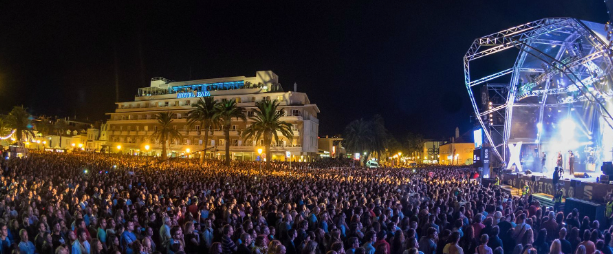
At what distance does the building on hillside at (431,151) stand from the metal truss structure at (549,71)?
66.0m

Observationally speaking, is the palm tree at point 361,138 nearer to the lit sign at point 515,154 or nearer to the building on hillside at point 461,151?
the lit sign at point 515,154

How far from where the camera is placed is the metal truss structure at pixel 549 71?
61.1 ft

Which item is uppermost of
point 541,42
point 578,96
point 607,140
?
point 541,42

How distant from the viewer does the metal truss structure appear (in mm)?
18609

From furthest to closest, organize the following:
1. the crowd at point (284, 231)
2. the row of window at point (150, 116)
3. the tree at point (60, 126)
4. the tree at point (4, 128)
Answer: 1. the tree at point (60, 126)
2. the tree at point (4, 128)
3. the row of window at point (150, 116)
4. the crowd at point (284, 231)

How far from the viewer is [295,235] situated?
23.3ft

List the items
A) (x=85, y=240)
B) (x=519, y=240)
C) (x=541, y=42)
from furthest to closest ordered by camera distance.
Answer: (x=541, y=42)
(x=519, y=240)
(x=85, y=240)

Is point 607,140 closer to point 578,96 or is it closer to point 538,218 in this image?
point 578,96

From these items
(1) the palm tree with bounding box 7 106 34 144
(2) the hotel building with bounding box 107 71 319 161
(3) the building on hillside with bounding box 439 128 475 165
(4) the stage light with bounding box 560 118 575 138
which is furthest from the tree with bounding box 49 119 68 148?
(4) the stage light with bounding box 560 118 575 138

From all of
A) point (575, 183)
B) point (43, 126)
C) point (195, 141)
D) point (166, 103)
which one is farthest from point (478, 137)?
point (43, 126)

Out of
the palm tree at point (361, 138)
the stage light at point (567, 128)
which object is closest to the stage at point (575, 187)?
the stage light at point (567, 128)

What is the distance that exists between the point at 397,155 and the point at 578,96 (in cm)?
6341

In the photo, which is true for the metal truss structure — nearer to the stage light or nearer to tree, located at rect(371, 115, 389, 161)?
the stage light

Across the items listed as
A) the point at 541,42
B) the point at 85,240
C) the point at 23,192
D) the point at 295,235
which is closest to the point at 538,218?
the point at 295,235
